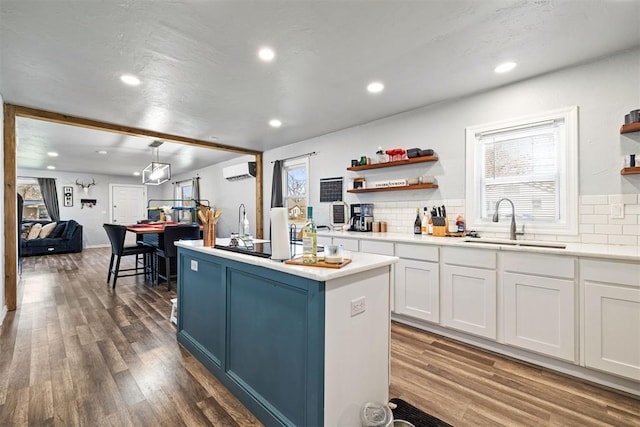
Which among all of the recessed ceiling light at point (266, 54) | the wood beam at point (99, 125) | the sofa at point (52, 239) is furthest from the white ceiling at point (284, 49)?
the sofa at point (52, 239)

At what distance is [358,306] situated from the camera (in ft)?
4.81

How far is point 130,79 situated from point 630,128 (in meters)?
4.22

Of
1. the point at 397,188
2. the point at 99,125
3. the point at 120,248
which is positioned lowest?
the point at 120,248

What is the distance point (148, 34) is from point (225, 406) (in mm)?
2566

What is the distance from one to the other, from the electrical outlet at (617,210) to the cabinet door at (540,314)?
77cm

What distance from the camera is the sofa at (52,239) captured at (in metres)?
7.23

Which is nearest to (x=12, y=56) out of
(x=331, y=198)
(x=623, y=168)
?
(x=331, y=198)

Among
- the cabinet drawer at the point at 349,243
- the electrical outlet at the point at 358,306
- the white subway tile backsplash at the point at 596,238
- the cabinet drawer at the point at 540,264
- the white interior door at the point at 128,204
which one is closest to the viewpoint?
the electrical outlet at the point at 358,306

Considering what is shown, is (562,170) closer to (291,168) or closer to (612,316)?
(612,316)

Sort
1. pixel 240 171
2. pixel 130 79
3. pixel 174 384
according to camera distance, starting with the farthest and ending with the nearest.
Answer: pixel 240 171 → pixel 130 79 → pixel 174 384

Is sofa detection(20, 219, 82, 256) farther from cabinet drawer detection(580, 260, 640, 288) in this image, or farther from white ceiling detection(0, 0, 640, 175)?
cabinet drawer detection(580, 260, 640, 288)

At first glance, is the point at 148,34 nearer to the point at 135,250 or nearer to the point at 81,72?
the point at 81,72

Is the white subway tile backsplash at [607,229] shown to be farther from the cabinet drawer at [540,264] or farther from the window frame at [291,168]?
the window frame at [291,168]

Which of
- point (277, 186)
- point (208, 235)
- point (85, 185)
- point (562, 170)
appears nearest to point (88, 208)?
point (85, 185)
